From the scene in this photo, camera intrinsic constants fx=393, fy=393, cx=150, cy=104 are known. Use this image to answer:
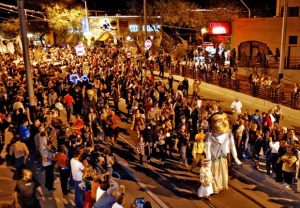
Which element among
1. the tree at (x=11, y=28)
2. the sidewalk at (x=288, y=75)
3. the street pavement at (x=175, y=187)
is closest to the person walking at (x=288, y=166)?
the street pavement at (x=175, y=187)

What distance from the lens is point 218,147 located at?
10.0 meters

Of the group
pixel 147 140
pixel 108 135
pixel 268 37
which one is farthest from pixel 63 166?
pixel 268 37

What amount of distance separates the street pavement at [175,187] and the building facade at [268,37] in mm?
18312

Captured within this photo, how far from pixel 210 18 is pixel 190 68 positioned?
1043cm

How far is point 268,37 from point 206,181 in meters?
21.8

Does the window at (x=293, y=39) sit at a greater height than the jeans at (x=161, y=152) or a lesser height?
greater

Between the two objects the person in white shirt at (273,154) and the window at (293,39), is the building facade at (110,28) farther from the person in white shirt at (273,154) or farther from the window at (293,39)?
the person in white shirt at (273,154)

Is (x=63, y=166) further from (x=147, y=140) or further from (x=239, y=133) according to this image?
(x=239, y=133)

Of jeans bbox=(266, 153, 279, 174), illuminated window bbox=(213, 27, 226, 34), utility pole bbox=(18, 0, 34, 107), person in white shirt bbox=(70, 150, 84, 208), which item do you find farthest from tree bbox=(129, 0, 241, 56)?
person in white shirt bbox=(70, 150, 84, 208)

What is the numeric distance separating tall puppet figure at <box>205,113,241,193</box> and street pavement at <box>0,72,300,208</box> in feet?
1.70

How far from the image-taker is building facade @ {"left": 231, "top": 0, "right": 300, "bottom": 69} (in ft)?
91.6

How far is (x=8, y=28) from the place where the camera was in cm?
4734

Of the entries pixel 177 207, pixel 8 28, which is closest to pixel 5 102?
pixel 177 207

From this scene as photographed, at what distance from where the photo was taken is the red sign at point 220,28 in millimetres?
31564
